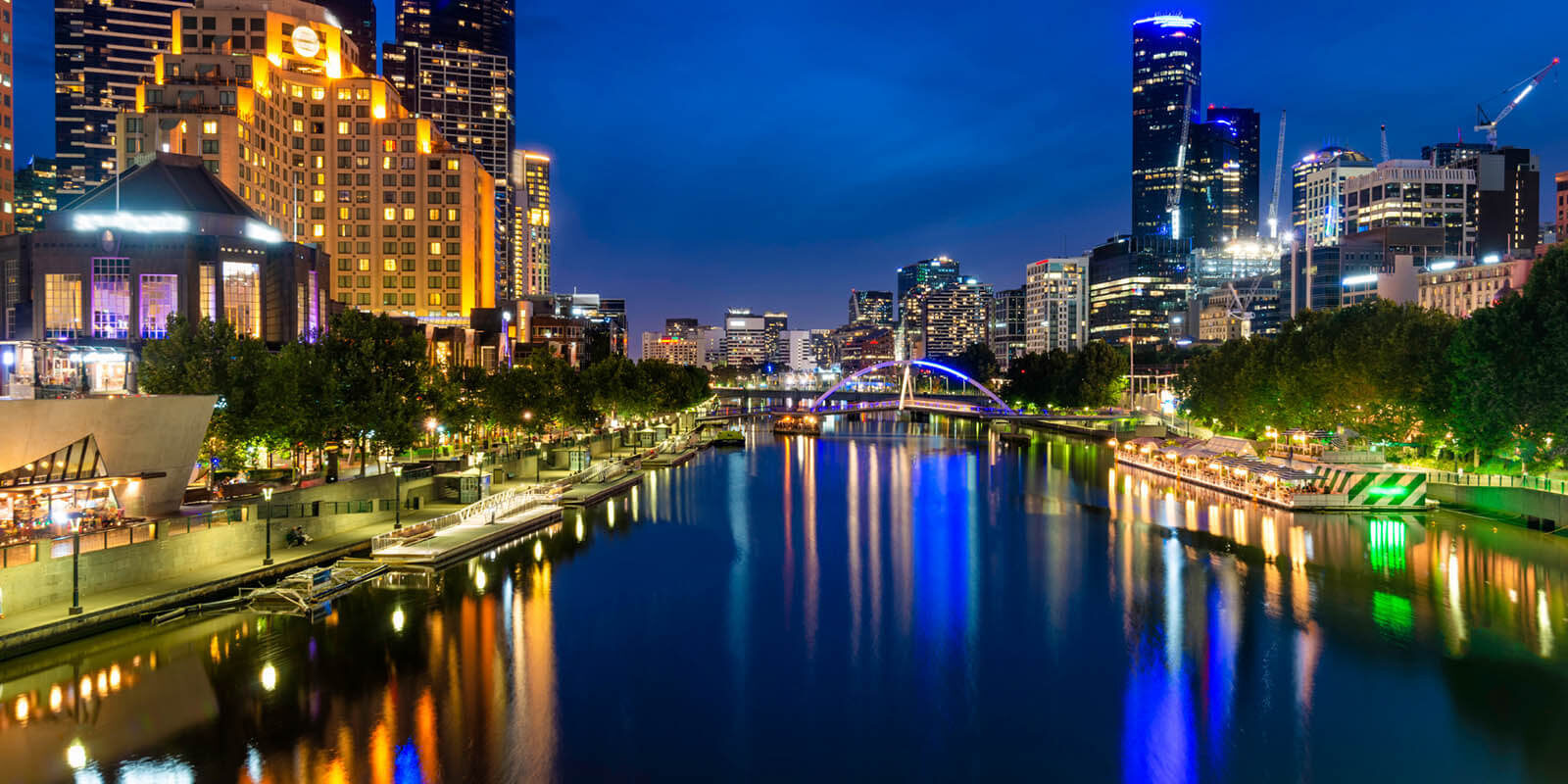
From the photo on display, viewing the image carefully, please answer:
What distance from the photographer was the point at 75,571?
24391mm

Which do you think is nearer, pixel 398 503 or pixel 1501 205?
pixel 398 503

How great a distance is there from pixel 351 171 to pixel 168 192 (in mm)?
36992

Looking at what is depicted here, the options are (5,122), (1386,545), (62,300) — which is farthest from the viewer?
(5,122)

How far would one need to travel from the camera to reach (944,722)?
21.3 m

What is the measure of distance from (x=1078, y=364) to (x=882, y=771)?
115734 mm

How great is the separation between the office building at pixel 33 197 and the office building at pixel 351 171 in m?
72.9

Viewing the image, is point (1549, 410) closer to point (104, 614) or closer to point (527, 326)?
point (104, 614)

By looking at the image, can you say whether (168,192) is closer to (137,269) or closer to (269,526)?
(137,269)

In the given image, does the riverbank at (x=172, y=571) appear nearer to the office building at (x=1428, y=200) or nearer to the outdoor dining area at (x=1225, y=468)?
the outdoor dining area at (x=1225, y=468)

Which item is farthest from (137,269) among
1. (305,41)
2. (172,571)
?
(305,41)

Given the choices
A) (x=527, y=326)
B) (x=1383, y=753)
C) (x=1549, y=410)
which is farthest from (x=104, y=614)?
(x=527, y=326)

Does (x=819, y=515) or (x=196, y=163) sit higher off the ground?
(x=196, y=163)

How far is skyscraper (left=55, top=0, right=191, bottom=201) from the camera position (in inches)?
5344

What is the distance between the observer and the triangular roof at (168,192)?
176 feet
